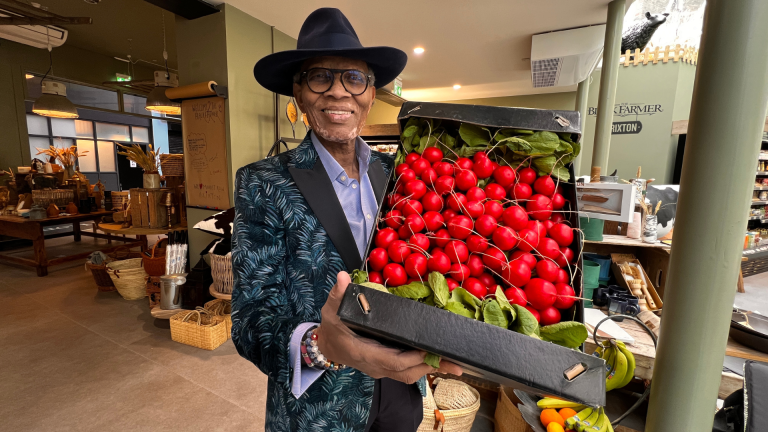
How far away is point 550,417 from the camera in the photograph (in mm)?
1604

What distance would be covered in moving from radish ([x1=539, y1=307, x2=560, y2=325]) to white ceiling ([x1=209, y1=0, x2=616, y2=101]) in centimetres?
368

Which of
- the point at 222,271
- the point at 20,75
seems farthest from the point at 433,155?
the point at 20,75

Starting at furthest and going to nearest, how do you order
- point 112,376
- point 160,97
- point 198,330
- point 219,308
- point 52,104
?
point 52,104 → point 160,97 → point 219,308 → point 198,330 → point 112,376

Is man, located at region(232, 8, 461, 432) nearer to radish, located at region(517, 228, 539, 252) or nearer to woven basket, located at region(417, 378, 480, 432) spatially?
radish, located at region(517, 228, 539, 252)

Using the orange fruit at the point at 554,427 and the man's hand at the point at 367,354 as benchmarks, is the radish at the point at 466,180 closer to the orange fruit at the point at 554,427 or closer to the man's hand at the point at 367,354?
the man's hand at the point at 367,354

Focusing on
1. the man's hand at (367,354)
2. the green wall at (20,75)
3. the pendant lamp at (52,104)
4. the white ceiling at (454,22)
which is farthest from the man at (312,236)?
the green wall at (20,75)

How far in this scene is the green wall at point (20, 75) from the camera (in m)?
5.76

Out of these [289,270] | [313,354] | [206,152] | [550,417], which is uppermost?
[206,152]

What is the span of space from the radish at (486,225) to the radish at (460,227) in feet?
0.05

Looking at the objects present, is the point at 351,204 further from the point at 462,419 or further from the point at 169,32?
the point at 169,32

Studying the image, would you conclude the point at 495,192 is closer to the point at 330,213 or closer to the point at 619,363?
the point at 330,213

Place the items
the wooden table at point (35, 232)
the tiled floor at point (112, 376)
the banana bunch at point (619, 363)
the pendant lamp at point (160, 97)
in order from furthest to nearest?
the wooden table at point (35, 232)
the pendant lamp at point (160, 97)
the tiled floor at point (112, 376)
the banana bunch at point (619, 363)

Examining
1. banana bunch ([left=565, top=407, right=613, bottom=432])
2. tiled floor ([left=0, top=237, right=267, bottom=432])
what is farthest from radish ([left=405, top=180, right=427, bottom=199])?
tiled floor ([left=0, top=237, right=267, bottom=432])

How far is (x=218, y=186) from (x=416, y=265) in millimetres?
3415
